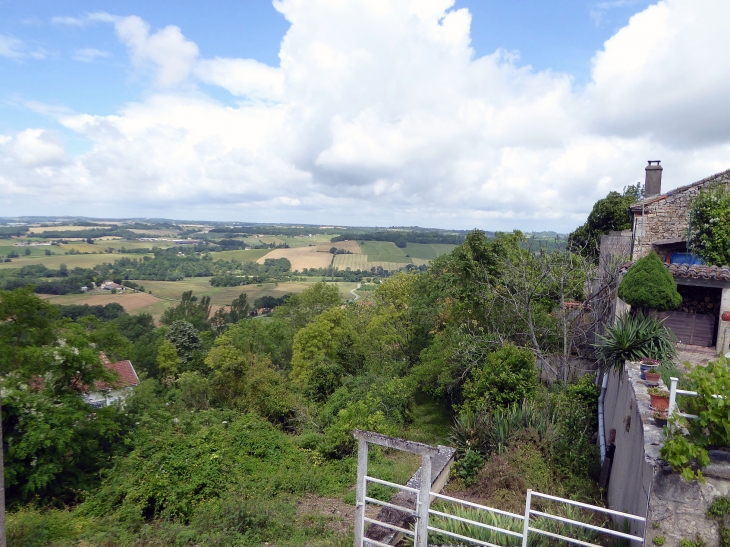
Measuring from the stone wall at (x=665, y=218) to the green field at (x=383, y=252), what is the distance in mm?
69320

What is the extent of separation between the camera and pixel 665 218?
12.4 m

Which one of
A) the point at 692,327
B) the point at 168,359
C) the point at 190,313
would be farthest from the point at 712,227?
the point at 190,313

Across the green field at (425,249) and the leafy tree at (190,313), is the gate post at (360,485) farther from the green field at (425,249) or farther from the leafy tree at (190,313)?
the green field at (425,249)

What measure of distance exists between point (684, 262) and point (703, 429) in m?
9.21

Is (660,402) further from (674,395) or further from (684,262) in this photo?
(684,262)

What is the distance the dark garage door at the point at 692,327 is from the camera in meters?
8.43

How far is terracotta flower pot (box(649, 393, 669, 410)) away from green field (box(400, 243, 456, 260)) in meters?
78.2

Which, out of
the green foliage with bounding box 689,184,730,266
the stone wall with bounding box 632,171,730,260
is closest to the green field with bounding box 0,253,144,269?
the stone wall with bounding box 632,171,730,260

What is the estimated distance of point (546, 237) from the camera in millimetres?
15562

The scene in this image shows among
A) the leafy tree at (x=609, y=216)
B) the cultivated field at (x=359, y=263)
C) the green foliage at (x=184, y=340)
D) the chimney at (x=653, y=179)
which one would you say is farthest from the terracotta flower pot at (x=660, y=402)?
the cultivated field at (x=359, y=263)

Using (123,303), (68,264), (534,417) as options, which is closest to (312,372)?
(534,417)

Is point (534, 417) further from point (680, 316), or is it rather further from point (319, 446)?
point (319, 446)

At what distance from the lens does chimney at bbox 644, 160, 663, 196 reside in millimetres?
15541

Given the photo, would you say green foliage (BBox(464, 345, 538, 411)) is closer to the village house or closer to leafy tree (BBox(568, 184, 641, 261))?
the village house
